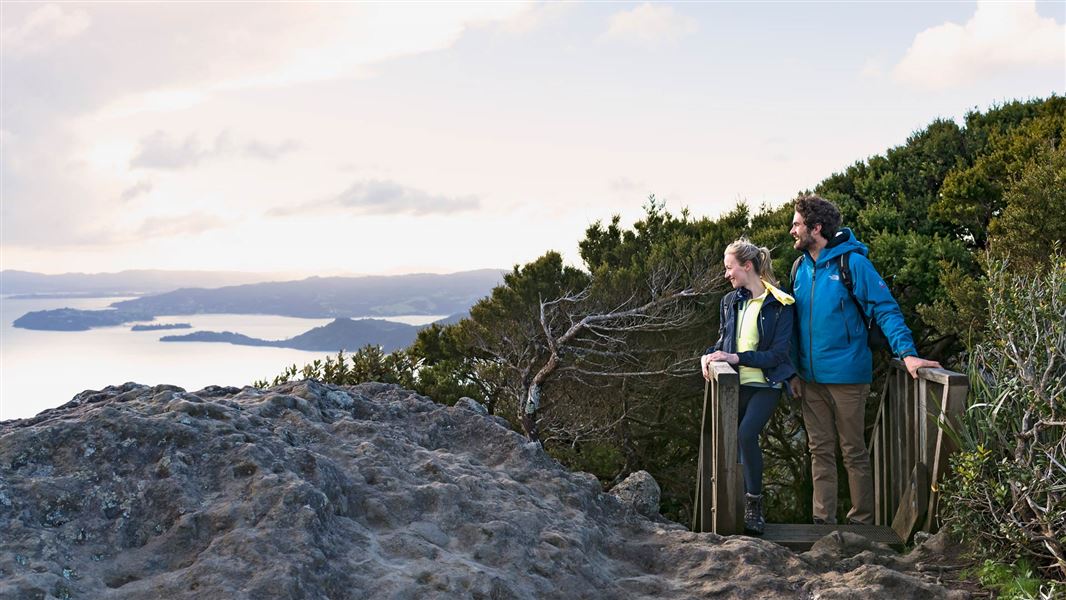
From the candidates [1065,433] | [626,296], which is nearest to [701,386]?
[626,296]

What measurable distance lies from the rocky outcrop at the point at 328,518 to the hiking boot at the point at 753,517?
0.71 meters

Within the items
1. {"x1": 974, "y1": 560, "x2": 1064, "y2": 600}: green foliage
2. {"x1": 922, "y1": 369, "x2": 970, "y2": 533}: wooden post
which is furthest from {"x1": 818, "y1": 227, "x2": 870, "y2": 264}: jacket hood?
{"x1": 974, "y1": 560, "x2": 1064, "y2": 600}: green foliage

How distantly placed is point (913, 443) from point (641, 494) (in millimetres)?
2098

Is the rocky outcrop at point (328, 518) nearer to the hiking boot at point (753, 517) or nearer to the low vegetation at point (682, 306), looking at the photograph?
the hiking boot at point (753, 517)

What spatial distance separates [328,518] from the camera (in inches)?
169

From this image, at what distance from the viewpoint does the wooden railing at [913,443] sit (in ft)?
19.4

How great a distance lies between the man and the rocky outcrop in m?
1.15

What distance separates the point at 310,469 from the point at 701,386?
219 inches

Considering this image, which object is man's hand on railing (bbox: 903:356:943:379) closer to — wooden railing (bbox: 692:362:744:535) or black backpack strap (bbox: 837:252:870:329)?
black backpack strap (bbox: 837:252:870:329)

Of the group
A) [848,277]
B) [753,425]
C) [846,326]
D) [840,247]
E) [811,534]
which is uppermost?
[840,247]

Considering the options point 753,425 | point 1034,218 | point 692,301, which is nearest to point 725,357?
point 753,425

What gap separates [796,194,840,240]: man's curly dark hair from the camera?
6641mm

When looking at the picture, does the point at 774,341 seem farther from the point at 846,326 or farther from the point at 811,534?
the point at 811,534

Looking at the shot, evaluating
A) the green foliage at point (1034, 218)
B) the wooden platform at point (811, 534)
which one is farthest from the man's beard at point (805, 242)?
the green foliage at point (1034, 218)
